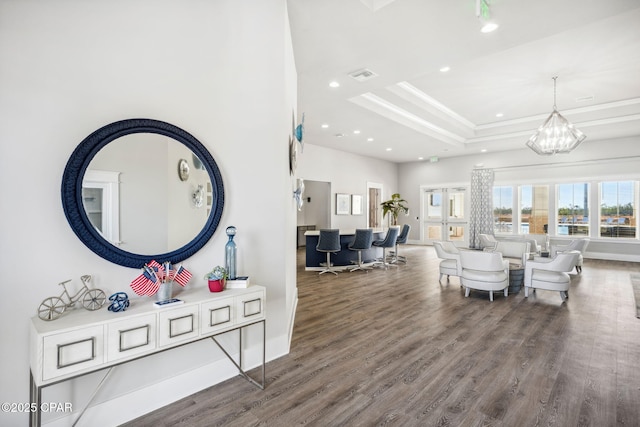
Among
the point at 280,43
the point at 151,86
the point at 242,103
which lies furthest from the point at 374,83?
the point at 151,86

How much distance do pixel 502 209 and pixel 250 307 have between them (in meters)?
10.5

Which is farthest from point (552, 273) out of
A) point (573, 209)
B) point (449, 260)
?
point (573, 209)

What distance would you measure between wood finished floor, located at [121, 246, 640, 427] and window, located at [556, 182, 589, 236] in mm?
5217

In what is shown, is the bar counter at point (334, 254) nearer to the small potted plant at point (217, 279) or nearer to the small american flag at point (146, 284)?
the small potted plant at point (217, 279)

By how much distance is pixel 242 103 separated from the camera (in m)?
2.63

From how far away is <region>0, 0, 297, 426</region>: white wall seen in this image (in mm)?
1712

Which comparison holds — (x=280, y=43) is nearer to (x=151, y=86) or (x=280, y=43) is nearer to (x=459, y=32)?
(x=151, y=86)

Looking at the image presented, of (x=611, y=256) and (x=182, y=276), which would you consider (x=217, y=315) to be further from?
(x=611, y=256)

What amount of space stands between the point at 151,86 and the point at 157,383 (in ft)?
6.78

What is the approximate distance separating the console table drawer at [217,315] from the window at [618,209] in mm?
10709

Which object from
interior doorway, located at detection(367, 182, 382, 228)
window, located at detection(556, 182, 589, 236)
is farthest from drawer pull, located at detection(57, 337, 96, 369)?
window, located at detection(556, 182, 589, 236)

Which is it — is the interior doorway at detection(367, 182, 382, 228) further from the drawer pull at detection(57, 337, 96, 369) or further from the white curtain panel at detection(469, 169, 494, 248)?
the drawer pull at detection(57, 337, 96, 369)

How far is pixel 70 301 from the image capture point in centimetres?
181

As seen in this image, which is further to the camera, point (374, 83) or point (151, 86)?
point (374, 83)
